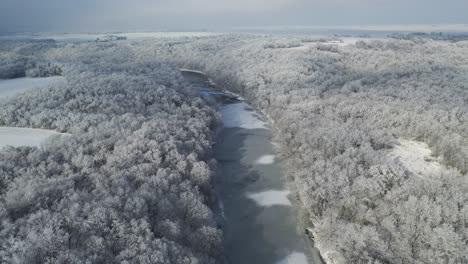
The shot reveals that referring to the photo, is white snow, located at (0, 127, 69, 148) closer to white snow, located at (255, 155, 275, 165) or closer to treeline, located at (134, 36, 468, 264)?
white snow, located at (255, 155, 275, 165)

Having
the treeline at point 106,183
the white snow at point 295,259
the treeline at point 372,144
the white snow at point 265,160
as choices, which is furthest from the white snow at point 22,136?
the treeline at point 372,144

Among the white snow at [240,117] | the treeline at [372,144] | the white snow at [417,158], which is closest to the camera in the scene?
the treeline at [372,144]

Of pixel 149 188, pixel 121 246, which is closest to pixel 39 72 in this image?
pixel 149 188

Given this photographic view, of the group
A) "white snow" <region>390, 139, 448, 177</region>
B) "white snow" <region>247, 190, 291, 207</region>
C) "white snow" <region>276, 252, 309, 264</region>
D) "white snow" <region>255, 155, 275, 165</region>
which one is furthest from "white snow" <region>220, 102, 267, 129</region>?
"white snow" <region>276, 252, 309, 264</region>

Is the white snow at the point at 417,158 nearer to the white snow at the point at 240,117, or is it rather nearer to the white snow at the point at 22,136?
the white snow at the point at 240,117

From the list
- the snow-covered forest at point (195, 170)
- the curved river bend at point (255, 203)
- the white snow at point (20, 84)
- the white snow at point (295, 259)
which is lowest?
the white snow at point (295, 259)

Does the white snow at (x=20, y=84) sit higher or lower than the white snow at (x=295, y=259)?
higher

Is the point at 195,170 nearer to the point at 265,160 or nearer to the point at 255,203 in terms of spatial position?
the point at 255,203
